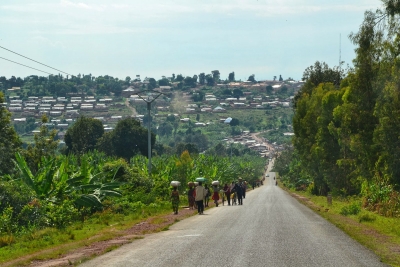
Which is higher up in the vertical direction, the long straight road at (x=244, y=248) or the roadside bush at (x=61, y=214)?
the long straight road at (x=244, y=248)

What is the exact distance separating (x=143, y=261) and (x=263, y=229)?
9388mm

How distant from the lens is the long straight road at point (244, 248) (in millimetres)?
17547

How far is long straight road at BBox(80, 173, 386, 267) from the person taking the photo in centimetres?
1755

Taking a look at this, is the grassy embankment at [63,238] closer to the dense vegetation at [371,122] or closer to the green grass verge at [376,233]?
the green grass verge at [376,233]

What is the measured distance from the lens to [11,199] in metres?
30.9

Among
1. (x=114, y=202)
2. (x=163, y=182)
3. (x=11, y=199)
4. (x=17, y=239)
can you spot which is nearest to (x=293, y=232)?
(x=17, y=239)

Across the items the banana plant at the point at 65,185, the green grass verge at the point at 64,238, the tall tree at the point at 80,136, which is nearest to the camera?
the green grass verge at the point at 64,238

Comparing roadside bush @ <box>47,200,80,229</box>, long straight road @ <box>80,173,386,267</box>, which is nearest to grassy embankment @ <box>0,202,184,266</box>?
roadside bush @ <box>47,200,80,229</box>

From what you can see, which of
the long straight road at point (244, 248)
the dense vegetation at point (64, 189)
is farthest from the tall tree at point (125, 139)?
the long straight road at point (244, 248)

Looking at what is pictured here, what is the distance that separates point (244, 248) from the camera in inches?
792

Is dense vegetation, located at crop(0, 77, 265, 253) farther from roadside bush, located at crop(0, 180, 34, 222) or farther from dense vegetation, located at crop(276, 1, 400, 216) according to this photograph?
dense vegetation, located at crop(276, 1, 400, 216)

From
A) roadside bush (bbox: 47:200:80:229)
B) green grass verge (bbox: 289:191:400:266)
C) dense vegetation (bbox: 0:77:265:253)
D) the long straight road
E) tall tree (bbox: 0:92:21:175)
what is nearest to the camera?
the long straight road

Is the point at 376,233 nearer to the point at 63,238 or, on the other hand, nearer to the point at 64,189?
the point at 63,238

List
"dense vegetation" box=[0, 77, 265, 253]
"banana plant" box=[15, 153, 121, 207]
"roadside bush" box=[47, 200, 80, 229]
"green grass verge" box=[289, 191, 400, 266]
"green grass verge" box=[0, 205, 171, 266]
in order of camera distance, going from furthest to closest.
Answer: "banana plant" box=[15, 153, 121, 207]
"roadside bush" box=[47, 200, 80, 229]
"dense vegetation" box=[0, 77, 265, 253]
"green grass verge" box=[0, 205, 171, 266]
"green grass verge" box=[289, 191, 400, 266]
